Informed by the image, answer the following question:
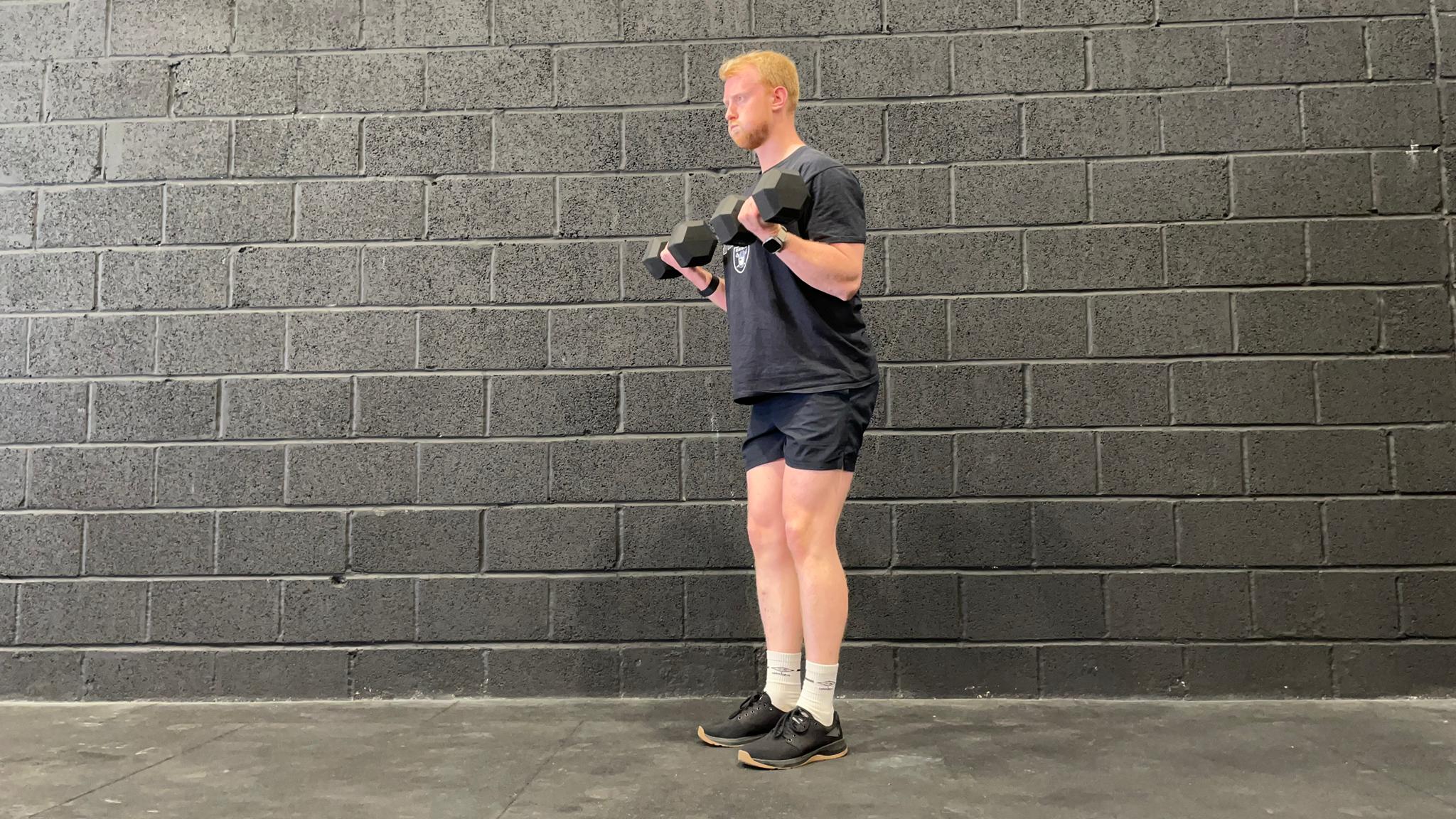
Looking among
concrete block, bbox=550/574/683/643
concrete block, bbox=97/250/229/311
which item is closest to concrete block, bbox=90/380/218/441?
concrete block, bbox=97/250/229/311

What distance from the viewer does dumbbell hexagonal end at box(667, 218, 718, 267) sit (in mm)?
1856

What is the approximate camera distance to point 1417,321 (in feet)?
8.05

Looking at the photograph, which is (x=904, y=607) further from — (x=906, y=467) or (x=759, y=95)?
(x=759, y=95)

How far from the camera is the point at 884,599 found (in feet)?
8.04

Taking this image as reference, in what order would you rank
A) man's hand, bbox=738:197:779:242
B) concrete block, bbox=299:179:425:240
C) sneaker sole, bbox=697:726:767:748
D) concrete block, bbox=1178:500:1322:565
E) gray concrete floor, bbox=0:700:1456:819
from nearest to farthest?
1. gray concrete floor, bbox=0:700:1456:819
2. man's hand, bbox=738:197:779:242
3. sneaker sole, bbox=697:726:767:748
4. concrete block, bbox=1178:500:1322:565
5. concrete block, bbox=299:179:425:240

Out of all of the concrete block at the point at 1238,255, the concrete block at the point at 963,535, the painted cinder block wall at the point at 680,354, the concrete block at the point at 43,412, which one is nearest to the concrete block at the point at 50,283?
the painted cinder block wall at the point at 680,354

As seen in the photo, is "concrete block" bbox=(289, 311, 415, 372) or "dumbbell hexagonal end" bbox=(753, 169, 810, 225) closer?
"dumbbell hexagonal end" bbox=(753, 169, 810, 225)

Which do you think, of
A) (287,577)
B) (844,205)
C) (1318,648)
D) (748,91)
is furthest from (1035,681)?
(287,577)

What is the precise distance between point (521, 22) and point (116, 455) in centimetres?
172

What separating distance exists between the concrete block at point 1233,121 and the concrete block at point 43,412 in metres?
3.21

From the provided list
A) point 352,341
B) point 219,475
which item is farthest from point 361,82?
point 219,475

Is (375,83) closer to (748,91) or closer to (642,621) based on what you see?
(748,91)

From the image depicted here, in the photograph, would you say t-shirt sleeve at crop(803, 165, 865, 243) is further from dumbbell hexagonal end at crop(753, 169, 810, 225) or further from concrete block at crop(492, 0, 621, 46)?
concrete block at crop(492, 0, 621, 46)

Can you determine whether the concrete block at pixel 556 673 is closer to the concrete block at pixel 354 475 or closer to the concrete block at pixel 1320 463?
the concrete block at pixel 354 475
